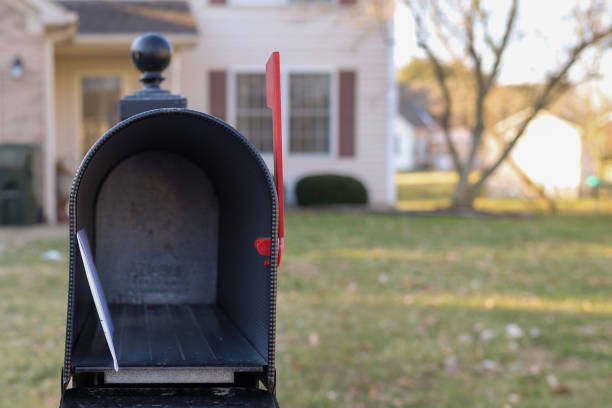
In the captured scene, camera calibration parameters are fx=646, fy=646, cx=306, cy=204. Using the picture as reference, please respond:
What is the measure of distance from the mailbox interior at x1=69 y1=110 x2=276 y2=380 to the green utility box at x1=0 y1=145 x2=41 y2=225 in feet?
30.6

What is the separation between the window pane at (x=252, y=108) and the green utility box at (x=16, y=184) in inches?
192

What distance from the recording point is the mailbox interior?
1.30 metres

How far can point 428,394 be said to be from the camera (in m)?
3.90

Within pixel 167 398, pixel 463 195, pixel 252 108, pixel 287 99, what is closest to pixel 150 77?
pixel 167 398

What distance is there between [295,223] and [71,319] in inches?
385

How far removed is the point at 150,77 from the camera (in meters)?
1.63

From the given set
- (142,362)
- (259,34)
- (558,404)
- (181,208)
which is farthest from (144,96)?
(259,34)

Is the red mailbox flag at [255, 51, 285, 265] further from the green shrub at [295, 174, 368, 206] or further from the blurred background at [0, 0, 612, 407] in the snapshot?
the green shrub at [295, 174, 368, 206]

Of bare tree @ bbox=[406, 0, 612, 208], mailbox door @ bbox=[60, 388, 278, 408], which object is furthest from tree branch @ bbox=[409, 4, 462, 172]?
mailbox door @ bbox=[60, 388, 278, 408]

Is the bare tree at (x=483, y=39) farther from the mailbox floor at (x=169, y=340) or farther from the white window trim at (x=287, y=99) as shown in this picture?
the mailbox floor at (x=169, y=340)

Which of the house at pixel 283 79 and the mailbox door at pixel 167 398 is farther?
the house at pixel 283 79

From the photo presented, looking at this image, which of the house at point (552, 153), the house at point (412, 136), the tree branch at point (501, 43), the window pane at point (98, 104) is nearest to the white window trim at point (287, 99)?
the window pane at point (98, 104)

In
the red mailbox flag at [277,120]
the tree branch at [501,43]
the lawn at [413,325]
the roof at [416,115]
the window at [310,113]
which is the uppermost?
the roof at [416,115]

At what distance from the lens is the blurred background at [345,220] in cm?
427
